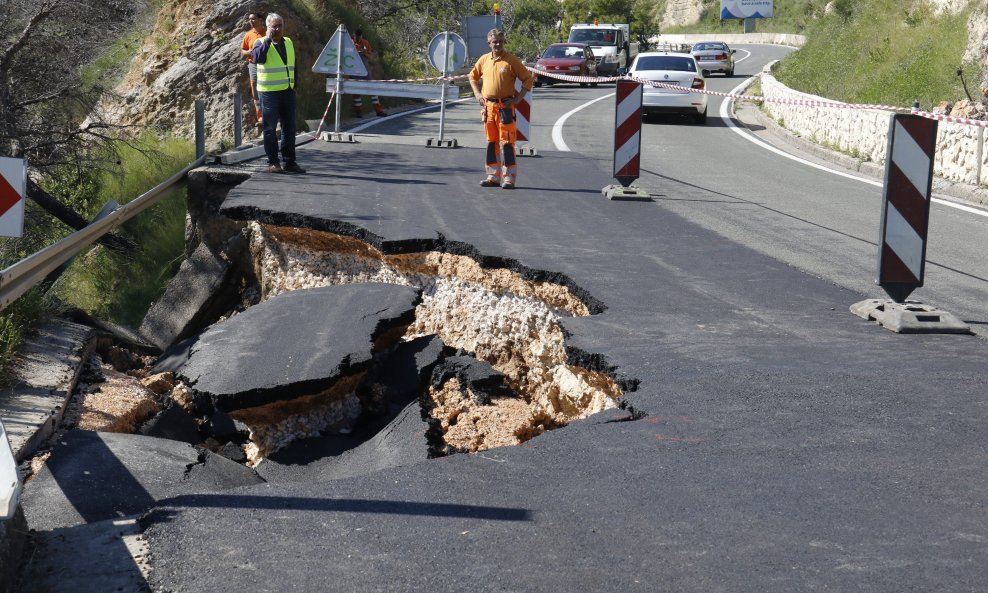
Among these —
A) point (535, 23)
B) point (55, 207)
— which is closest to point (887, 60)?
point (55, 207)

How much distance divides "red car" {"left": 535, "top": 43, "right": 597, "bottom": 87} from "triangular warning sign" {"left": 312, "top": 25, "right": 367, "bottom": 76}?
708 inches

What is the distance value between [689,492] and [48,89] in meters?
11.4

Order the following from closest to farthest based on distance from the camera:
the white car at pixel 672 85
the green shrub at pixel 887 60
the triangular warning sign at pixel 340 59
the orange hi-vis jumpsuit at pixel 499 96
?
the orange hi-vis jumpsuit at pixel 499 96 < the triangular warning sign at pixel 340 59 < the green shrub at pixel 887 60 < the white car at pixel 672 85

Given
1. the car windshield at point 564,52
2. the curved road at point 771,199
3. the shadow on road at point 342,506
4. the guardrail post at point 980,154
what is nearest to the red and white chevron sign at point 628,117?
the curved road at point 771,199

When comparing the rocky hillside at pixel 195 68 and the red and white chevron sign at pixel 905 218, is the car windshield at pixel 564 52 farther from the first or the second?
the red and white chevron sign at pixel 905 218

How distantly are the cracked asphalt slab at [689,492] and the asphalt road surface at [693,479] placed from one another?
0.01m

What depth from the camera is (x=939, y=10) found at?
24500 millimetres

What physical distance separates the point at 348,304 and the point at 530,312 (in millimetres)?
1362

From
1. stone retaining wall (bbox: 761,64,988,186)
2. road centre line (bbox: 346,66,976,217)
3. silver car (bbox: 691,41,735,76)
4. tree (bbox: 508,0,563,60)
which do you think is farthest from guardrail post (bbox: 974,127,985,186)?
tree (bbox: 508,0,563,60)

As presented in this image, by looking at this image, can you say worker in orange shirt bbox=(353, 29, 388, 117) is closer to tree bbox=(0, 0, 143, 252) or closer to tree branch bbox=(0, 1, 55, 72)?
tree bbox=(0, 0, 143, 252)

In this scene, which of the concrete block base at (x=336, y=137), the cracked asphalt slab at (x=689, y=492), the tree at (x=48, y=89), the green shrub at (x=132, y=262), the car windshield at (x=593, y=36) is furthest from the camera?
the car windshield at (x=593, y=36)

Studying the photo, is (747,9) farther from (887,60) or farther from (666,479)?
(666,479)

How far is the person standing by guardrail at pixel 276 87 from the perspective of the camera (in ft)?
35.6

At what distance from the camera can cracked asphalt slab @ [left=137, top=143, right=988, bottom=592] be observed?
2.98 m
